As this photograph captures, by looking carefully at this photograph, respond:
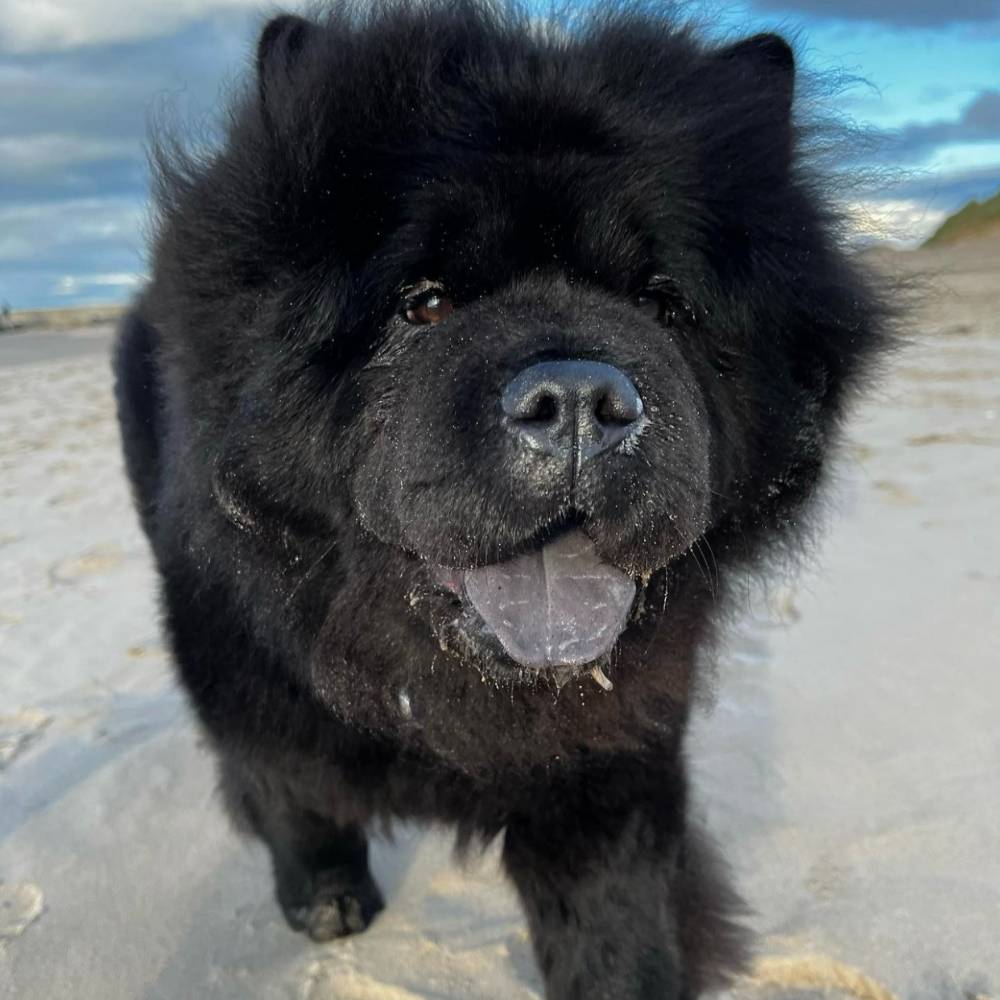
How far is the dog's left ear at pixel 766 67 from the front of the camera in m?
2.02

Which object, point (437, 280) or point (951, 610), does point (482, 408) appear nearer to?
point (437, 280)

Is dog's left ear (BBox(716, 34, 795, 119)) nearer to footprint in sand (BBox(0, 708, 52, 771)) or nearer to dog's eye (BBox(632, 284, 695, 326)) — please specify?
dog's eye (BBox(632, 284, 695, 326))

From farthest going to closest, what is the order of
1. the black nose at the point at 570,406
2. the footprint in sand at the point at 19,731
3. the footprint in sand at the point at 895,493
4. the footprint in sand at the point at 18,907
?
the footprint in sand at the point at 895,493 < the footprint in sand at the point at 19,731 < the footprint in sand at the point at 18,907 < the black nose at the point at 570,406

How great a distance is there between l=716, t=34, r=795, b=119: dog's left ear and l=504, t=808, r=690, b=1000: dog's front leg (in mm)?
1294

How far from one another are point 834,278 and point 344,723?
1.17 meters

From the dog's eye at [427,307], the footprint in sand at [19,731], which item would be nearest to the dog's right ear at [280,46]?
the dog's eye at [427,307]

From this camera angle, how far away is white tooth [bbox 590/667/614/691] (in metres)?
1.79

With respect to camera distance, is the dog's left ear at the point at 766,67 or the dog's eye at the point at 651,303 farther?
the dog's left ear at the point at 766,67

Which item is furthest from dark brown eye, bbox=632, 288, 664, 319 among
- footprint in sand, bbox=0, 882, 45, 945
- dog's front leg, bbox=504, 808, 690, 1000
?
footprint in sand, bbox=0, 882, 45, 945

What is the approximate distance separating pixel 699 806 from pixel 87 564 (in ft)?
8.74

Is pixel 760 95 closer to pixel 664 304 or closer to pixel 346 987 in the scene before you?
pixel 664 304

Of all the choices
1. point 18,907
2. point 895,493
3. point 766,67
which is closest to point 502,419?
point 766,67

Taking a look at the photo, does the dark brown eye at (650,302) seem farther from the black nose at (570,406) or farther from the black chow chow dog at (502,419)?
the black nose at (570,406)

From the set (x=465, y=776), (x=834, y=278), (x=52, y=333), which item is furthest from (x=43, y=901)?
(x=52, y=333)
